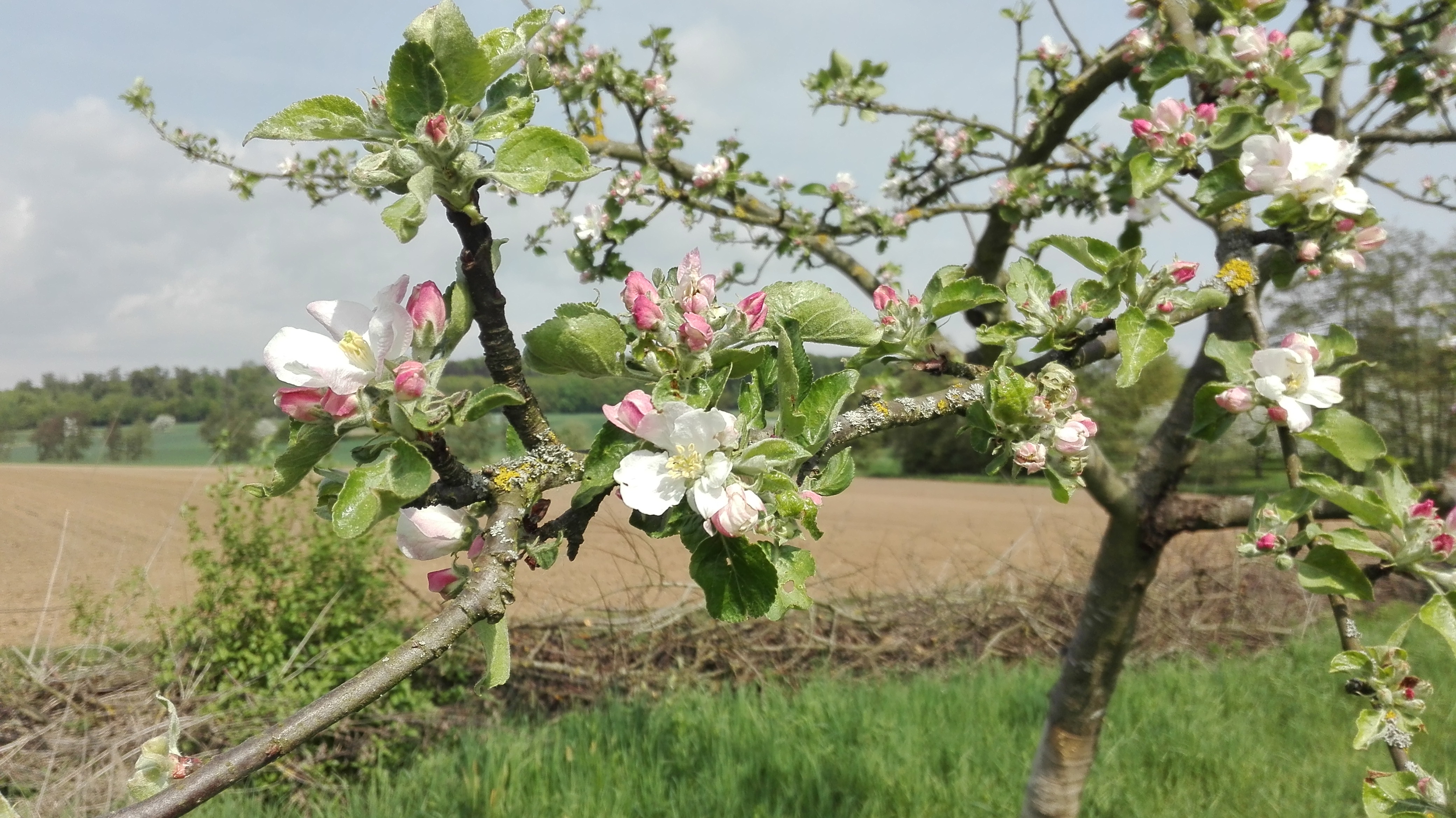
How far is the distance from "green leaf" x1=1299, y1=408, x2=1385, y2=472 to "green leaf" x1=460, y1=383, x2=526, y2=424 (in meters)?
1.23

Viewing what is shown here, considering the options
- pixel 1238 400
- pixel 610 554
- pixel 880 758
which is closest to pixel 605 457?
pixel 1238 400

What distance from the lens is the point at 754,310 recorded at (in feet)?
2.78

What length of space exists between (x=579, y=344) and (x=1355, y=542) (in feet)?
4.08

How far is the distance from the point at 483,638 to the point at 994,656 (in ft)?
19.6

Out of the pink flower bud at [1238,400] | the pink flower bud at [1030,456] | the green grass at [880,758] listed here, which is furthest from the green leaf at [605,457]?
the green grass at [880,758]

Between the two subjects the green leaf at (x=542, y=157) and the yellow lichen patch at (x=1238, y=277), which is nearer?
the green leaf at (x=542, y=157)

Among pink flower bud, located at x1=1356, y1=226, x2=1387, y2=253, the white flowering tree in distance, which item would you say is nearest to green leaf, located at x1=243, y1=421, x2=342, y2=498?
the white flowering tree in distance

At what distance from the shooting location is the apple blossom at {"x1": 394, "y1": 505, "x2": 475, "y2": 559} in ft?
2.55

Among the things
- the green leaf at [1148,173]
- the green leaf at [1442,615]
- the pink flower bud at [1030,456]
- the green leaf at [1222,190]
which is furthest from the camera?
the green leaf at [1148,173]

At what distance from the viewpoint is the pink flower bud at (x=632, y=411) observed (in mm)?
763

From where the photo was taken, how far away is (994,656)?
19.9 feet

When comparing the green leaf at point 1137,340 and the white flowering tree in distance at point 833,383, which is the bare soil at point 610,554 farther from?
the green leaf at point 1137,340

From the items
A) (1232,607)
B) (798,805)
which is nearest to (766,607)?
(798,805)

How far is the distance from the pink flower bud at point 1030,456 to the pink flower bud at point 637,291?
526mm
